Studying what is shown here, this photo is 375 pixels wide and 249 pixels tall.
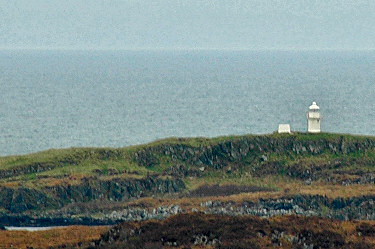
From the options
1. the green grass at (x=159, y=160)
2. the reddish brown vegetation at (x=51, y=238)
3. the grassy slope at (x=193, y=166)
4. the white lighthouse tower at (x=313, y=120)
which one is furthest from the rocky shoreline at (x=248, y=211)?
the white lighthouse tower at (x=313, y=120)

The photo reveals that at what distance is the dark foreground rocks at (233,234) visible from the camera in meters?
55.8

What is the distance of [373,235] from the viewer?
59781 mm

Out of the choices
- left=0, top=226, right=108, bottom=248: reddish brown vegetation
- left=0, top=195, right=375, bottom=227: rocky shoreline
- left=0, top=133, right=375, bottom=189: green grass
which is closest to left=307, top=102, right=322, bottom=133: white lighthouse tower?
left=0, top=133, right=375, bottom=189: green grass

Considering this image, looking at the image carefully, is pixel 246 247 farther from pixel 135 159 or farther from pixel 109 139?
pixel 109 139

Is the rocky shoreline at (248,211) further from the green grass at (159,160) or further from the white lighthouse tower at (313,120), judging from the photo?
the white lighthouse tower at (313,120)

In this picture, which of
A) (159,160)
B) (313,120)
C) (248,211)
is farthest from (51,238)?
(313,120)

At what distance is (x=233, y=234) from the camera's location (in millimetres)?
56812

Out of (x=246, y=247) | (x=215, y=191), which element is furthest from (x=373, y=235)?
(x=215, y=191)

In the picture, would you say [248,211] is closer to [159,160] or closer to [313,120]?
[159,160]

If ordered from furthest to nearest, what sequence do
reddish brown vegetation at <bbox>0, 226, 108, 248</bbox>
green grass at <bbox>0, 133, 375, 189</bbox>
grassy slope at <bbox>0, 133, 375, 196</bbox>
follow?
1. green grass at <bbox>0, 133, 375, 189</bbox>
2. grassy slope at <bbox>0, 133, 375, 196</bbox>
3. reddish brown vegetation at <bbox>0, 226, 108, 248</bbox>

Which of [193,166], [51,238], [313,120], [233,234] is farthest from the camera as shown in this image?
[313,120]

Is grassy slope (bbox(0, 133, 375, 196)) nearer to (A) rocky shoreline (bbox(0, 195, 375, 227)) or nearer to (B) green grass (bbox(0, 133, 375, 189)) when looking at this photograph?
(B) green grass (bbox(0, 133, 375, 189))

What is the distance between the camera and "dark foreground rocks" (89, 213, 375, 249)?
183 ft

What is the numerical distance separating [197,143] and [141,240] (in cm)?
3523
